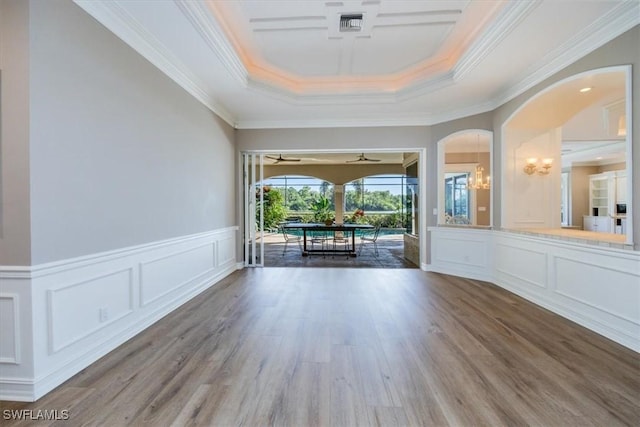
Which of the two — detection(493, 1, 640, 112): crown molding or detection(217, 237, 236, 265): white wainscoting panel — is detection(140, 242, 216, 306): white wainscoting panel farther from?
detection(493, 1, 640, 112): crown molding

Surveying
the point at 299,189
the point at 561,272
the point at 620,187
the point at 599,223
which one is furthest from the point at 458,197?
the point at 299,189

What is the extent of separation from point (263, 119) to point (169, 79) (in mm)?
2454

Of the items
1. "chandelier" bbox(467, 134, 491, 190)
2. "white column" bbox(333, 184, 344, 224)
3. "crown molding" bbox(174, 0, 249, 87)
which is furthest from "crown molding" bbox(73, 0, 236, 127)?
"white column" bbox(333, 184, 344, 224)

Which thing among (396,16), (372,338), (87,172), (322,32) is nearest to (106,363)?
(87,172)

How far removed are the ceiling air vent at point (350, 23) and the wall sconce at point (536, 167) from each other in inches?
134

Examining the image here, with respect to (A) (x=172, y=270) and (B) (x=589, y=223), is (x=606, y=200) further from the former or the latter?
(A) (x=172, y=270)

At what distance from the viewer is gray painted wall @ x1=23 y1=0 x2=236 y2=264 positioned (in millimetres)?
2066

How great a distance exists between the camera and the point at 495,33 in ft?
10.4

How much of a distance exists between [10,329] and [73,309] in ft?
1.16

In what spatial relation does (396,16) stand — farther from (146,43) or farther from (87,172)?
(87,172)

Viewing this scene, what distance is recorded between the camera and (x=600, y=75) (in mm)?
3164

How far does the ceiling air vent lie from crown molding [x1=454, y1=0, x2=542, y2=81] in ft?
4.46

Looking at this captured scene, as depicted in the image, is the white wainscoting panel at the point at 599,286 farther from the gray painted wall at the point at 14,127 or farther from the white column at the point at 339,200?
the white column at the point at 339,200

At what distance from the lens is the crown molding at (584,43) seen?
2.70m
